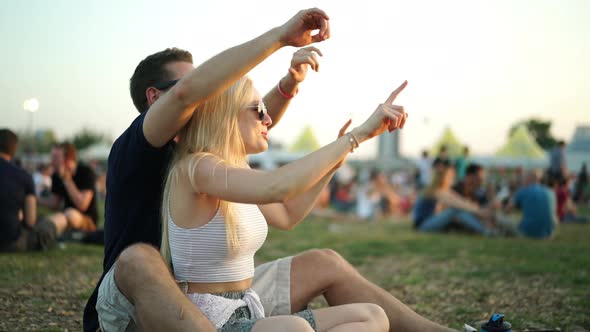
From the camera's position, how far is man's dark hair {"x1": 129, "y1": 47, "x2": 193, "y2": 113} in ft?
10.3

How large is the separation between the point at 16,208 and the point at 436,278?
4681 mm

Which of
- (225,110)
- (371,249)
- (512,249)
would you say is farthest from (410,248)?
(225,110)

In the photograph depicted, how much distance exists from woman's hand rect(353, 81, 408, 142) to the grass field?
1990mm

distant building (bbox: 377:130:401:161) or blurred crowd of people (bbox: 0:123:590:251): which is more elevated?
blurred crowd of people (bbox: 0:123:590:251)

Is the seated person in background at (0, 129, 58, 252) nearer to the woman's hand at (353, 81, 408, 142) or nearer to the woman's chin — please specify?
the woman's chin

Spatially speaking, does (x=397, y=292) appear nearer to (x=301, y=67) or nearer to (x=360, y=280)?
(x=360, y=280)

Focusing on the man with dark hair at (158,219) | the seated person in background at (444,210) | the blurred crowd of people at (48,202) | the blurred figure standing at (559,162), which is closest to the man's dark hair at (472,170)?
the seated person in background at (444,210)

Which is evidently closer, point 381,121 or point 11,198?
point 381,121

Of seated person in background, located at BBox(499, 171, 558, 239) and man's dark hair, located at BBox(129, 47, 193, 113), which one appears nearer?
man's dark hair, located at BBox(129, 47, 193, 113)

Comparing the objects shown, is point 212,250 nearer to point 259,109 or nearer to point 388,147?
point 259,109

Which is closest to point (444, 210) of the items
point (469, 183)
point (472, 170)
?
point (469, 183)

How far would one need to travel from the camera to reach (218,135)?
98.8 inches

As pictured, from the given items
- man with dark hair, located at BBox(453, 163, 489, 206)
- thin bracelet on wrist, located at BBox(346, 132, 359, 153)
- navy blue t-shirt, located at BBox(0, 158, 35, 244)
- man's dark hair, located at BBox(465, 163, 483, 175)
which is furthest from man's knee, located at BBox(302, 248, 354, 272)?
man's dark hair, located at BBox(465, 163, 483, 175)

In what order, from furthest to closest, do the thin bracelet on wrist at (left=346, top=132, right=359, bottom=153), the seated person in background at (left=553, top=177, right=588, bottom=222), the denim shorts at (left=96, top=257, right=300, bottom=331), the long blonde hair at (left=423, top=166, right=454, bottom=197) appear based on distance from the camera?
the seated person in background at (left=553, top=177, right=588, bottom=222), the long blonde hair at (left=423, top=166, right=454, bottom=197), the denim shorts at (left=96, top=257, right=300, bottom=331), the thin bracelet on wrist at (left=346, top=132, right=359, bottom=153)
